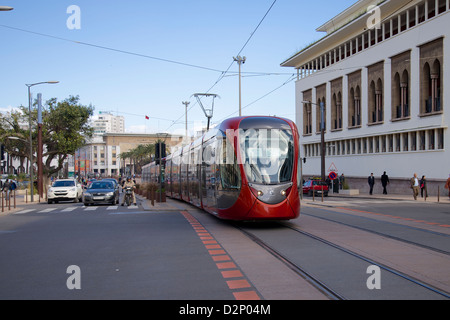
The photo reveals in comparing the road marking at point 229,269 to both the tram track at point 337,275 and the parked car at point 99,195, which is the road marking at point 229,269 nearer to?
the tram track at point 337,275

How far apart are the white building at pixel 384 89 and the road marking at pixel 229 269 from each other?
28.7 metres

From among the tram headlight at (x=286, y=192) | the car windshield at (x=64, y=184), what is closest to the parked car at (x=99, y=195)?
the car windshield at (x=64, y=184)

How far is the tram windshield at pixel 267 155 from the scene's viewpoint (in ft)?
44.0

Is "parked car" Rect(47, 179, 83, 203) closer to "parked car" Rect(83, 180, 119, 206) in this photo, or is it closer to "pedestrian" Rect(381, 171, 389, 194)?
"parked car" Rect(83, 180, 119, 206)

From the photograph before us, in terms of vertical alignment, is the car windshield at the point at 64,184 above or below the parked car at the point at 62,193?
above

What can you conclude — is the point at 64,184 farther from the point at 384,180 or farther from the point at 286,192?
the point at 384,180

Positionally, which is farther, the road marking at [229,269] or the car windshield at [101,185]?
the car windshield at [101,185]

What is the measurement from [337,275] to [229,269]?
1.74 meters

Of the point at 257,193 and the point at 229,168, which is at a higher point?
the point at 229,168

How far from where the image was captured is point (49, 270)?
8.33 meters

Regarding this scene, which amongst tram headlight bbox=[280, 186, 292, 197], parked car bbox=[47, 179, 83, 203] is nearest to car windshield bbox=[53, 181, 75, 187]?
parked car bbox=[47, 179, 83, 203]

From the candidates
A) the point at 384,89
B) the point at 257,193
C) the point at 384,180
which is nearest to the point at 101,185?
the point at 257,193

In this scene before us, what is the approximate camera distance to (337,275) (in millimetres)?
7613

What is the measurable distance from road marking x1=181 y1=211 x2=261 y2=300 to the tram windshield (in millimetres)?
2144
